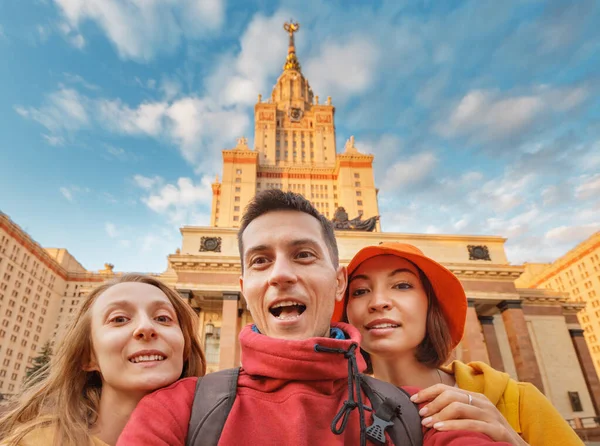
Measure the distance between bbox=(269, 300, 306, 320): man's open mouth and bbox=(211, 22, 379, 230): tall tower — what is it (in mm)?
49522

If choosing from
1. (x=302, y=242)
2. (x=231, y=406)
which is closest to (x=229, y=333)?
(x=302, y=242)

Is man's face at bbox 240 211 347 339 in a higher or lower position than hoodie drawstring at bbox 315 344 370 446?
higher

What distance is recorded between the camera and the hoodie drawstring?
4.52ft

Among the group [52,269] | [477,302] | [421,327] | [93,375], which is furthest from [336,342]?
[52,269]

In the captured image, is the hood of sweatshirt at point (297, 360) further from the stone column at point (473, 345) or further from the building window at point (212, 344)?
the building window at point (212, 344)

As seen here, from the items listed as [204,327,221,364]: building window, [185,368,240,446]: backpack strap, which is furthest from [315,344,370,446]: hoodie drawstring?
[204,327,221,364]: building window

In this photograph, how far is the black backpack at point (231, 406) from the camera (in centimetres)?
142

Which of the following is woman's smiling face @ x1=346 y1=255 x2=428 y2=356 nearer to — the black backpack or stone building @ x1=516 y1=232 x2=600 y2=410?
the black backpack

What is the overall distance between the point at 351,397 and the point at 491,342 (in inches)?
942

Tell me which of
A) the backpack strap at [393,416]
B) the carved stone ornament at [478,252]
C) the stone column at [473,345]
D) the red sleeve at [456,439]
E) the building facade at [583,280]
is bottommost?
the red sleeve at [456,439]

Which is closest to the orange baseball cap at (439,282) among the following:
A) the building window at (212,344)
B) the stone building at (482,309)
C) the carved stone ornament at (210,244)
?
the stone building at (482,309)

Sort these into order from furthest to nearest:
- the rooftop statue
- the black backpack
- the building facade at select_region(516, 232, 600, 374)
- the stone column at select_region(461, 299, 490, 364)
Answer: the building facade at select_region(516, 232, 600, 374)
the rooftop statue
the stone column at select_region(461, 299, 490, 364)
the black backpack

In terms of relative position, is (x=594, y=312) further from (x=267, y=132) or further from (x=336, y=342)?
(x=336, y=342)

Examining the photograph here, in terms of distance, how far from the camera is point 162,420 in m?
1.41
